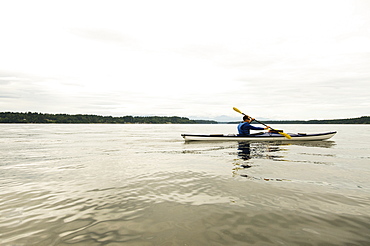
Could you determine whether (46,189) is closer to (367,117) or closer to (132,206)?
(132,206)

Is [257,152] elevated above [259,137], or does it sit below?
below

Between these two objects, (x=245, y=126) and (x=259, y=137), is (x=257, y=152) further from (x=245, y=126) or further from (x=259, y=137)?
(x=259, y=137)

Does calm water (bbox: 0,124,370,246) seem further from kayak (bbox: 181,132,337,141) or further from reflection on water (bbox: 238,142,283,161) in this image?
kayak (bbox: 181,132,337,141)

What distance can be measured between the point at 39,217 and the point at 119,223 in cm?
213

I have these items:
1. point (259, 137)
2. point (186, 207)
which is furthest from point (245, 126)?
point (186, 207)

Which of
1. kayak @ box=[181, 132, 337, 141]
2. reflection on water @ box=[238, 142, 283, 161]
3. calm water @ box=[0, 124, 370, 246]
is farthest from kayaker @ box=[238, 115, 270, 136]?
calm water @ box=[0, 124, 370, 246]

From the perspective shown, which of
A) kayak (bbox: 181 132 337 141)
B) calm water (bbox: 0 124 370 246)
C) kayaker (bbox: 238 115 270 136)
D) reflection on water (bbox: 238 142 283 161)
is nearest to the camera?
calm water (bbox: 0 124 370 246)

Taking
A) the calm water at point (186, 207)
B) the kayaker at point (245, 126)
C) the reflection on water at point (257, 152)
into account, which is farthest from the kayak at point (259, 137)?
the calm water at point (186, 207)

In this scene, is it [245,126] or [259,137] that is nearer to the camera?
[245,126]

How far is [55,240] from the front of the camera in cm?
405

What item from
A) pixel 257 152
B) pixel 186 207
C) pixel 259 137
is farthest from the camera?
pixel 259 137

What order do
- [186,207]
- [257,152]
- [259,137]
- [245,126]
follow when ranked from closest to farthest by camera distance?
[186,207], [257,152], [245,126], [259,137]

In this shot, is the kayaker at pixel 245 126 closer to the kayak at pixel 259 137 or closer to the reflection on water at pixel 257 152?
the kayak at pixel 259 137

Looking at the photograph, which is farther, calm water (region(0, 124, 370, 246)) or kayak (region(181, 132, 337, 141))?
kayak (region(181, 132, 337, 141))
